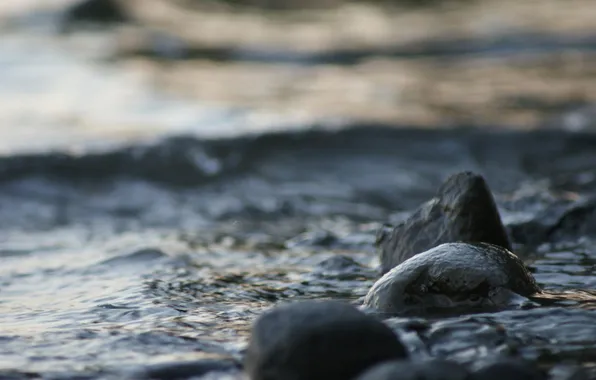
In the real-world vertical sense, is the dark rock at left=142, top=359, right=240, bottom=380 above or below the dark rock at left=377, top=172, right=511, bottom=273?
below

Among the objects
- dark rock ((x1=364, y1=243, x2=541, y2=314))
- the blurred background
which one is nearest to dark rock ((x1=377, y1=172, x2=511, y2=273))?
dark rock ((x1=364, y1=243, x2=541, y2=314))

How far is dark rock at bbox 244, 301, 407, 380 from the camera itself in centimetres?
231

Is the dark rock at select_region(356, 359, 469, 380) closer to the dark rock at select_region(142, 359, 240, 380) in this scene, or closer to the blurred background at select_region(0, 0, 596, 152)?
the dark rock at select_region(142, 359, 240, 380)

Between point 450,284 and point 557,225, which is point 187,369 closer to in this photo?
point 450,284

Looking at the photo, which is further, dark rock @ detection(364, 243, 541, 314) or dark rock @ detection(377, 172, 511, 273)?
dark rock @ detection(377, 172, 511, 273)

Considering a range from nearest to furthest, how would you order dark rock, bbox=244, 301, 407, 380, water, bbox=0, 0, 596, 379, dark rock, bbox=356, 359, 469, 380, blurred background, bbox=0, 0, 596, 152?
dark rock, bbox=356, 359, 469, 380
dark rock, bbox=244, 301, 407, 380
water, bbox=0, 0, 596, 379
blurred background, bbox=0, 0, 596, 152

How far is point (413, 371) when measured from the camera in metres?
2.15

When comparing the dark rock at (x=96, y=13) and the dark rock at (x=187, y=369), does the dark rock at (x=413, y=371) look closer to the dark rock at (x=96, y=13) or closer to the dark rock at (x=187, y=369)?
the dark rock at (x=187, y=369)

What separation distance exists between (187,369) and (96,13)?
580 inches

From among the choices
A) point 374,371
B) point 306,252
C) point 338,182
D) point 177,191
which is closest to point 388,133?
point 338,182

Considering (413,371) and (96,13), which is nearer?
(413,371)

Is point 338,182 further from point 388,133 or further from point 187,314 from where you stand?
point 187,314

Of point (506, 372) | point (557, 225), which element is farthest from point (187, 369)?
point (557, 225)

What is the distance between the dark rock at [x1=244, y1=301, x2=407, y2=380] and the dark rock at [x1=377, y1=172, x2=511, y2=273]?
116 centimetres
